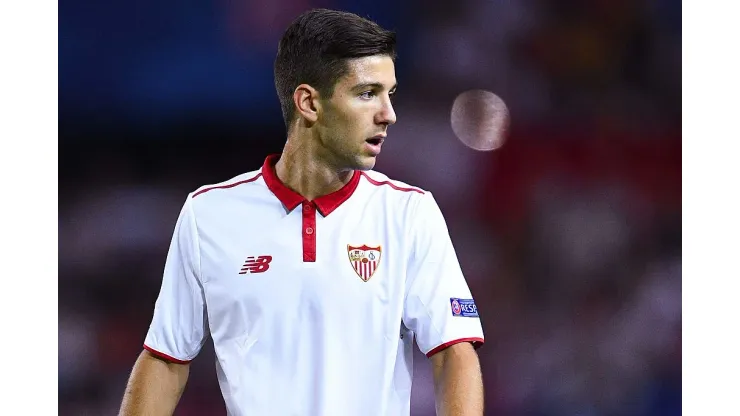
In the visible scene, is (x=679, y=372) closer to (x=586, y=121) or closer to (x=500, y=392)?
(x=500, y=392)

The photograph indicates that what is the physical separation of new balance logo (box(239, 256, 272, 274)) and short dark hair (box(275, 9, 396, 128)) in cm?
31

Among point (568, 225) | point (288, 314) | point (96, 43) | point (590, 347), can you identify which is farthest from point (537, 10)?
point (288, 314)

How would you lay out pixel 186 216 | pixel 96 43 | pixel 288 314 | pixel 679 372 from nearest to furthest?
pixel 288 314 < pixel 186 216 < pixel 96 43 < pixel 679 372

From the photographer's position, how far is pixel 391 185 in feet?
5.46

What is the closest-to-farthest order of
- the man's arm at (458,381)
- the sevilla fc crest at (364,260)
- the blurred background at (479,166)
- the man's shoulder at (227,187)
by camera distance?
1. the man's arm at (458,381)
2. the sevilla fc crest at (364,260)
3. the man's shoulder at (227,187)
4. the blurred background at (479,166)

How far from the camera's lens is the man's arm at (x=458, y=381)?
147 cm

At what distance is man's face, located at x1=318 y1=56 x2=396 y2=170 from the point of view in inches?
60.2

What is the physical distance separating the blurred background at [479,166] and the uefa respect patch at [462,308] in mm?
956

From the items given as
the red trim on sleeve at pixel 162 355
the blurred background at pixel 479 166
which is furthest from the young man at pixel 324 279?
the blurred background at pixel 479 166

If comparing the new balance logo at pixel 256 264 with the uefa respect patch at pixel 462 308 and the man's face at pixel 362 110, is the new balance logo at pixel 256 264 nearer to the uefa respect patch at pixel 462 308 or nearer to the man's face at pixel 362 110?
the man's face at pixel 362 110

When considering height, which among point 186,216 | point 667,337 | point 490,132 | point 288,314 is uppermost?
point 490,132

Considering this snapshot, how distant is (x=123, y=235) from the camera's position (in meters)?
2.40

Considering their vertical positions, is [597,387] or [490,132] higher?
[490,132]

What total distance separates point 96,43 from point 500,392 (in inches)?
58.8
